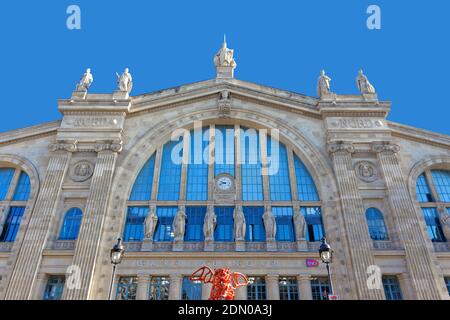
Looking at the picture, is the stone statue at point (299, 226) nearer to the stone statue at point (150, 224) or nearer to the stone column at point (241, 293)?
the stone column at point (241, 293)

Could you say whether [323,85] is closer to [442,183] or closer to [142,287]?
[442,183]

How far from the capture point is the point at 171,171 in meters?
27.5

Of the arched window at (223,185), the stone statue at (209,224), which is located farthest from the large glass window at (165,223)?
the stone statue at (209,224)

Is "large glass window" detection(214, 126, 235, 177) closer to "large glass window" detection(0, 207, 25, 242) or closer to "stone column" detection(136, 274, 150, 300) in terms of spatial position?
"stone column" detection(136, 274, 150, 300)

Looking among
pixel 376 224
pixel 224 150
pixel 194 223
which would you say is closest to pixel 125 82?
pixel 224 150

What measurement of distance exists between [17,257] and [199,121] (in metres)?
16.3

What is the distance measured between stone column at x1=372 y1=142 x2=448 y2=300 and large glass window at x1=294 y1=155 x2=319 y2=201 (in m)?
5.09

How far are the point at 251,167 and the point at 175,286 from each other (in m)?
10.6

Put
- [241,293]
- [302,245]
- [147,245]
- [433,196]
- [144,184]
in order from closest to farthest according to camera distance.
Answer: [241,293]
[147,245]
[302,245]
[433,196]
[144,184]

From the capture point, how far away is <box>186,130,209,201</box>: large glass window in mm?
26250

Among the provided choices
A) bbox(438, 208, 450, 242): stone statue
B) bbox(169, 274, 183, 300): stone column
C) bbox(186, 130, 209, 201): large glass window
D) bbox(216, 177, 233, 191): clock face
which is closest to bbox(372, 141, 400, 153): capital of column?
bbox(438, 208, 450, 242): stone statue

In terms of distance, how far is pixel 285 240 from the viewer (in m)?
24.1
